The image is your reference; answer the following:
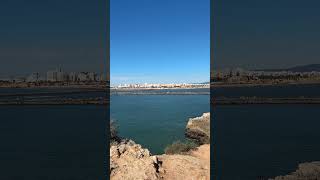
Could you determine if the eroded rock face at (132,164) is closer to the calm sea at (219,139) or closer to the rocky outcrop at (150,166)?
the rocky outcrop at (150,166)

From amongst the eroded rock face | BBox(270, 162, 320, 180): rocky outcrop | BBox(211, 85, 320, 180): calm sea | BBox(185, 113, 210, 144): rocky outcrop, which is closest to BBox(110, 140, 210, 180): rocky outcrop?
the eroded rock face

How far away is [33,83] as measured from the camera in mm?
15766

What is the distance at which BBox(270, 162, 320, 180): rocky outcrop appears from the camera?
26.4 ft

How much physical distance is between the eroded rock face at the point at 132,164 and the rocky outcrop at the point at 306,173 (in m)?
3.41

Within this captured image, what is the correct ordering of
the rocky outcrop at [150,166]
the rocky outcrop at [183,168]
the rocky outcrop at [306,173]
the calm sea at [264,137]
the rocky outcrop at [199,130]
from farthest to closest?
1. the rocky outcrop at [199,130]
2. the calm sea at [264,137]
3. the rocky outcrop at [183,168]
4. the rocky outcrop at [150,166]
5. the rocky outcrop at [306,173]

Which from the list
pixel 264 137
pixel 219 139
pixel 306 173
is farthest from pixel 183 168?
pixel 264 137

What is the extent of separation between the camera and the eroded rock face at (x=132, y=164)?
9391 millimetres

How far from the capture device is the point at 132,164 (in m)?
9.91

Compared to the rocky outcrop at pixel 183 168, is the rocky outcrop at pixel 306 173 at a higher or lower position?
higher

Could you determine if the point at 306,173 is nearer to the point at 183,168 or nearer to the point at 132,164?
the point at 183,168

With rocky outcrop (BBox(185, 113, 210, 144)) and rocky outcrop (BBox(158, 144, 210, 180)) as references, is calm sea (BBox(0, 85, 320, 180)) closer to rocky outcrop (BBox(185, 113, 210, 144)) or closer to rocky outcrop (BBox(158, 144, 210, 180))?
rocky outcrop (BBox(158, 144, 210, 180))

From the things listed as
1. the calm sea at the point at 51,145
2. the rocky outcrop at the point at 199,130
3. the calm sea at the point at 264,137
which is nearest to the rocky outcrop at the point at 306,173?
the calm sea at the point at 264,137

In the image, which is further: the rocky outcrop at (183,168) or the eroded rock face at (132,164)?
the rocky outcrop at (183,168)

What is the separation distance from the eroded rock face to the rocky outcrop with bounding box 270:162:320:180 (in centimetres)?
341
